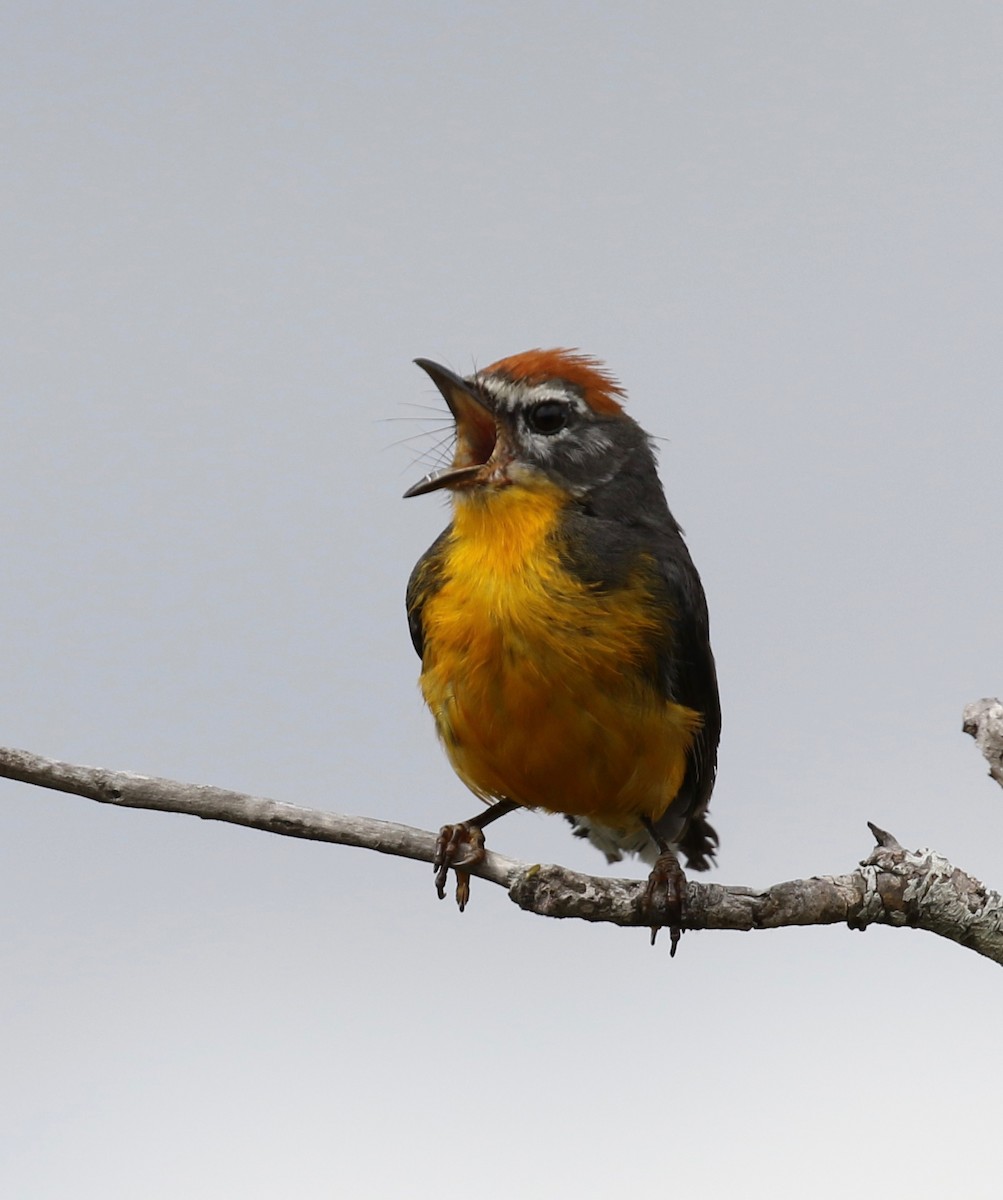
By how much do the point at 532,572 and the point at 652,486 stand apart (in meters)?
1.05

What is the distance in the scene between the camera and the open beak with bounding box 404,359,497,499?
688cm

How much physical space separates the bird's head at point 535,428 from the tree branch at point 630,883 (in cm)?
166

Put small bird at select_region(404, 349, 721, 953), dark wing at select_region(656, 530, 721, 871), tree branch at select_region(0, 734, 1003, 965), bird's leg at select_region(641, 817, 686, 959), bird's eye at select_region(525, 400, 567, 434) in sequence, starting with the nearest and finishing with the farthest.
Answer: tree branch at select_region(0, 734, 1003, 965)
bird's leg at select_region(641, 817, 686, 959)
small bird at select_region(404, 349, 721, 953)
dark wing at select_region(656, 530, 721, 871)
bird's eye at select_region(525, 400, 567, 434)

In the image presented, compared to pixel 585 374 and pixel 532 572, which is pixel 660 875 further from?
pixel 585 374

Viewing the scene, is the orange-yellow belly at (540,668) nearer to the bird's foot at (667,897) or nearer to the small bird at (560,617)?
the small bird at (560,617)

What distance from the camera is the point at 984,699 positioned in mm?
6934

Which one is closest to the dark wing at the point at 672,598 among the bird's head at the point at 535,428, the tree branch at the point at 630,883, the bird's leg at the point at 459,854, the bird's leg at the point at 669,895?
the bird's head at the point at 535,428

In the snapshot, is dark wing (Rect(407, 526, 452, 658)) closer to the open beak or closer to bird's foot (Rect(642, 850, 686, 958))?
the open beak

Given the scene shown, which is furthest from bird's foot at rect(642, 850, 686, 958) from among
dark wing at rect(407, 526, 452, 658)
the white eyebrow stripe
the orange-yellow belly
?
the white eyebrow stripe

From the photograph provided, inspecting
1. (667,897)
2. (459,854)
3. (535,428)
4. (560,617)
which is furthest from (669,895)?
(535,428)

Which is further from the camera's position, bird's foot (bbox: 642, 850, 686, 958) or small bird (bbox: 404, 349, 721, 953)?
small bird (bbox: 404, 349, 721, 953)

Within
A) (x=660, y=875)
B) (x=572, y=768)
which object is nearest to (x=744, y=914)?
(x=660, y=875)

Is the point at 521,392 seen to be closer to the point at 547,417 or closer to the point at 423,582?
the point at 547,417

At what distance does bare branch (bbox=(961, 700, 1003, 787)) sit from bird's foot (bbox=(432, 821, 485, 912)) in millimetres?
2447
